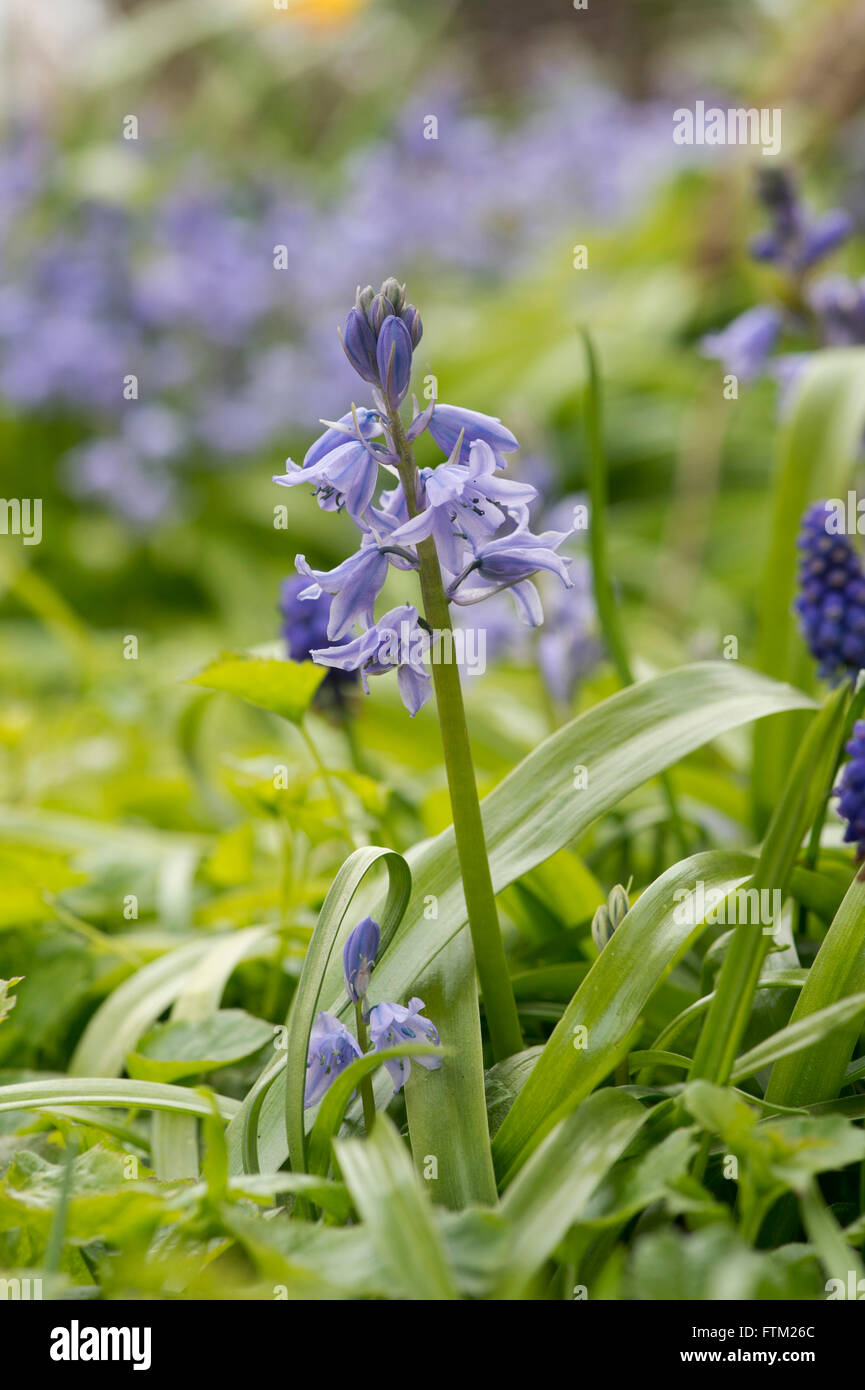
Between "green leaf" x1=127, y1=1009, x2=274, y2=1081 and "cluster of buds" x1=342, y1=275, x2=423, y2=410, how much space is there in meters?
0.75

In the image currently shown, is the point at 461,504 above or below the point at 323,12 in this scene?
below

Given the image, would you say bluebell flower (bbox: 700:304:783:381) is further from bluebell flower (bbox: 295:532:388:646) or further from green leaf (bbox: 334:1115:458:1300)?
green leaf (bbox: 334:1115:458:1300)

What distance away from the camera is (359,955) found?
1184mm

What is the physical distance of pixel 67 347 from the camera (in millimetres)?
4395

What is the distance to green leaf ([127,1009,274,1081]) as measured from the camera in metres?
1.34

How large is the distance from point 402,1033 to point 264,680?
0.41m

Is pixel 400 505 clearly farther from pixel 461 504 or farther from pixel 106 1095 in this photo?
pixel 106 1095

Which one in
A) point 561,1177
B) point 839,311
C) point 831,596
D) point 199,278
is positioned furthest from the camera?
point 199,278

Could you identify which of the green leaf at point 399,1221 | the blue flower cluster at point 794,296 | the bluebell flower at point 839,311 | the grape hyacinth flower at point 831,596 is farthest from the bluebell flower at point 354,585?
the bluebell flower at point 839,311

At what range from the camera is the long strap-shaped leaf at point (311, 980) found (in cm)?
112

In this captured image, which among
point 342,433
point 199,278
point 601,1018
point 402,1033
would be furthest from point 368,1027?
point 199,278

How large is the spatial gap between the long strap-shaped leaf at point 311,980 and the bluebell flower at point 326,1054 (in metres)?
0.04

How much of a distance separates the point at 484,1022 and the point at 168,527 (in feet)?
10.8

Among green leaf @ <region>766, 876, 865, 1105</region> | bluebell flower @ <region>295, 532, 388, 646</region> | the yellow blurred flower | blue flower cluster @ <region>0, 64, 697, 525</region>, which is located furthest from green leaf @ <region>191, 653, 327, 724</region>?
the yellow blurred flower
